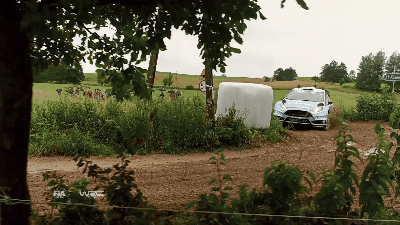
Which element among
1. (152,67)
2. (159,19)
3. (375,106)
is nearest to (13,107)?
(159,19)

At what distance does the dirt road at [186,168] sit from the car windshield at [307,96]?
386cm

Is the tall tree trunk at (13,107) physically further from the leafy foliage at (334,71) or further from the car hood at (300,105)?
the leafy foliage at (334,71)

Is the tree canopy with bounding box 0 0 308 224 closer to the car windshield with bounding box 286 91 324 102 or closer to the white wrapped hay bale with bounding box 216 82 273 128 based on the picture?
the white wrapped hay bale with bounding box 216 82 273 128

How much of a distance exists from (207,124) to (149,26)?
6590 millimetres

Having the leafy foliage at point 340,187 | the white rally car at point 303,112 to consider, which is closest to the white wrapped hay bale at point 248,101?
the white rally car at point 303,112

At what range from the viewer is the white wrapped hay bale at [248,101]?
10.8 metres

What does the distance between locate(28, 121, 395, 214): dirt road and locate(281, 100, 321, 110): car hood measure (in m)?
2.82

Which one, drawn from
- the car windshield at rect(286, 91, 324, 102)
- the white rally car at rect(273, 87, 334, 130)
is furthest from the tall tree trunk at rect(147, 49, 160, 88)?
the car windshield at rect(286, 91, 324, 102)

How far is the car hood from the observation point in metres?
12.7

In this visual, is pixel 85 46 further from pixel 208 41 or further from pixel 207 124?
pixel 207 124

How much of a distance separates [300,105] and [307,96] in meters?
1.43

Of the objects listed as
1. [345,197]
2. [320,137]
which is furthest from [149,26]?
[320,137]

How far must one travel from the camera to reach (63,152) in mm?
7648

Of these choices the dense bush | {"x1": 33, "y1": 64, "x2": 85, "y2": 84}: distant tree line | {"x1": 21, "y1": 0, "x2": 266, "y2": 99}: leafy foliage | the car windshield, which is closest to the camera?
{"x1": 21, "y1": 0, "x2": 266, "y2": 99}: leafy foliage
